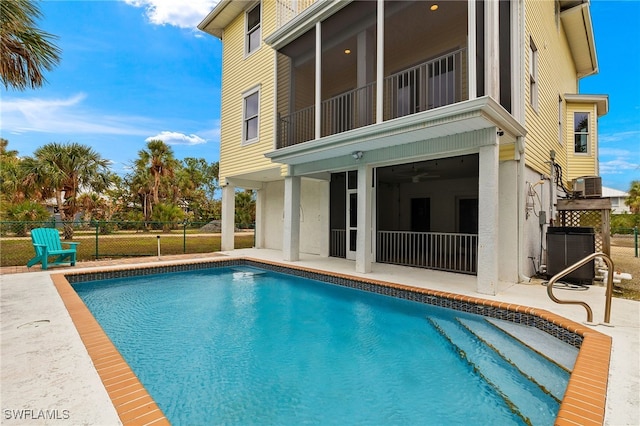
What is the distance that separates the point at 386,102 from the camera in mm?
7016

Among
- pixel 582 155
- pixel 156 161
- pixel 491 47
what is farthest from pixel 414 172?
pixel 156 161

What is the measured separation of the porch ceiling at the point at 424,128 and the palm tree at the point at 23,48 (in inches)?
216

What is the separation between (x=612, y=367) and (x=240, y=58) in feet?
43.7

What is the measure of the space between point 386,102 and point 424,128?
1.69 m

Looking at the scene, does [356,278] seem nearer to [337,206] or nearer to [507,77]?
[337,206]

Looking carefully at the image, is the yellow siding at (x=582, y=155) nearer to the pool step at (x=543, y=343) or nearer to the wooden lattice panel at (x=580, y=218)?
the wooden lattice panel at (x=580, y=218)

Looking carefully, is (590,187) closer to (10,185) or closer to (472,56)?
(472,56)

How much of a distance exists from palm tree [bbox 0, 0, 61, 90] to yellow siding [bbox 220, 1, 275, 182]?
5.64m

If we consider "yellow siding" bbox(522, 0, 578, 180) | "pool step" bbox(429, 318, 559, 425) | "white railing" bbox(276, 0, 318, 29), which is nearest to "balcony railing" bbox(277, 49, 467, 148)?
"yellow siding" bbox(522, 0, 578, 180)

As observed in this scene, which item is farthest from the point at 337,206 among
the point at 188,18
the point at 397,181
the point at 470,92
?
the point at 188,18

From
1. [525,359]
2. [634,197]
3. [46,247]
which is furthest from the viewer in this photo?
[634,197]

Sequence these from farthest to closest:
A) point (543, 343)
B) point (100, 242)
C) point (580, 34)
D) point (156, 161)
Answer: point (156, 161) < point (100, 242) < point (580, 34) < point (543, 343)

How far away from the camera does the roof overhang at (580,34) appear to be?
9.93 m
